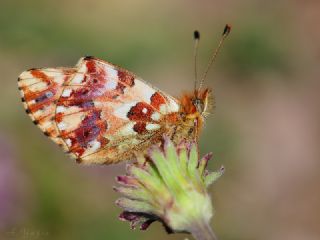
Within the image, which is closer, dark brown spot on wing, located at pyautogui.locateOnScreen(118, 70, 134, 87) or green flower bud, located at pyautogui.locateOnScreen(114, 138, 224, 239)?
green flower bud, located at pyautogui.locateOnScreen(114, 138, 224, 239)

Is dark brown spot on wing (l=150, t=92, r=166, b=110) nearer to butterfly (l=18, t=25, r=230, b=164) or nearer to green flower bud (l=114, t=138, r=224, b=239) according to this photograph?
butterfly (l=18, t=25, r=230, b=164)

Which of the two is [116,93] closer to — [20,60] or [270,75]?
[20,60]

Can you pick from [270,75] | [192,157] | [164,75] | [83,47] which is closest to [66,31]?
[83,47]

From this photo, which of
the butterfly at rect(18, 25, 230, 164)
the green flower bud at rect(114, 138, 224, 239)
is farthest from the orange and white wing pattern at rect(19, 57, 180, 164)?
the green flower bud at rect(114, 138, 224, 239)

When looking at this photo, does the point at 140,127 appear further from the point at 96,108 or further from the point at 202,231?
the point at 202,231

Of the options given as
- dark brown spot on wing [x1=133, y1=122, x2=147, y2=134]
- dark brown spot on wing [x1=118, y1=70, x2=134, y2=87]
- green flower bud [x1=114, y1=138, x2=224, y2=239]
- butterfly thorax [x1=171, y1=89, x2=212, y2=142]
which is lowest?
green flower bud [x1=114, y1=138, x2=224, y2=239]

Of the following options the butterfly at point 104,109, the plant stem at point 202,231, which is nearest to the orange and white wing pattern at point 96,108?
the butterfly at point 104,109

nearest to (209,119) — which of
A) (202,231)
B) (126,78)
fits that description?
(126,78)
